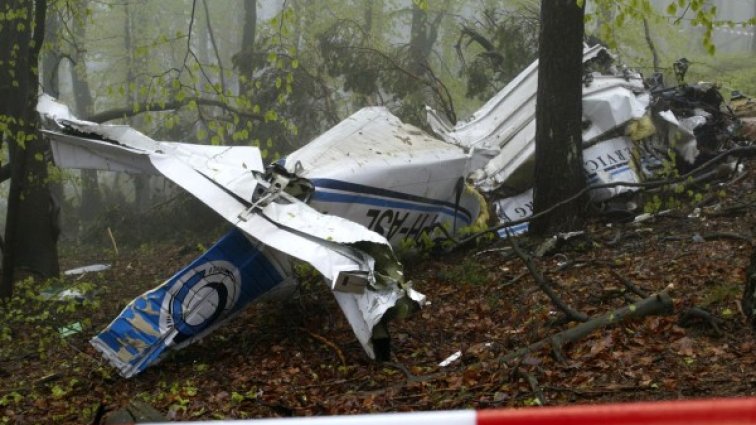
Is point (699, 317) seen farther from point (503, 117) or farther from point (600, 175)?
point (503, 117)

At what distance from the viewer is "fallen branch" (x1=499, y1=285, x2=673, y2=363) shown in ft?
17.6

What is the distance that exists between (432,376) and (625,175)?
18.2ft

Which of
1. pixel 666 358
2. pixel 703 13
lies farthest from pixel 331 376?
pixel 703 13

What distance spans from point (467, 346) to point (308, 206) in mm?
1653

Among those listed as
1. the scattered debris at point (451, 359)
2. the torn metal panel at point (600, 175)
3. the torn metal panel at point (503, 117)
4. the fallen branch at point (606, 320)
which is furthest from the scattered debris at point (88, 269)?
the fallen branch at point (606, 320)

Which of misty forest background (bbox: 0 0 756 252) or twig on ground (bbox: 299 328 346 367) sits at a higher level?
misty forest background (bbox: 0 0 756 252)

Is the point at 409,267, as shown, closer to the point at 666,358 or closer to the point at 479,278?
the point at 479,278

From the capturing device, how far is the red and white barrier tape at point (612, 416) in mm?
1892

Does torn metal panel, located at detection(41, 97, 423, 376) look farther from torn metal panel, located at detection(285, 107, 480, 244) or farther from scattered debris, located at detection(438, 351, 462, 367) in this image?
torn metal panel, located at detection(285, 107, 480, 244)

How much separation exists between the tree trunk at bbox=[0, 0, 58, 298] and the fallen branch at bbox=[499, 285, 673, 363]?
5.44m

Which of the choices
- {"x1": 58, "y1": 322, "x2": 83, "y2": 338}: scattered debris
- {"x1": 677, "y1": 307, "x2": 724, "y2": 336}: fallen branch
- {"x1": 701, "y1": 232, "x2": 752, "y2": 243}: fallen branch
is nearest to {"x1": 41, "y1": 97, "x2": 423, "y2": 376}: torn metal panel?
{"x1": 677, "y1": 307, "x2": 724, "y2": 336}: fallen branch

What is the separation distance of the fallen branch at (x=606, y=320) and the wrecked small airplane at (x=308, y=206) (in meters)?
0.82

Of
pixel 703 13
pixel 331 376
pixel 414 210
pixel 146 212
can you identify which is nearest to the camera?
pixel 703 13

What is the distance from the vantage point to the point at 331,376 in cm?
586
